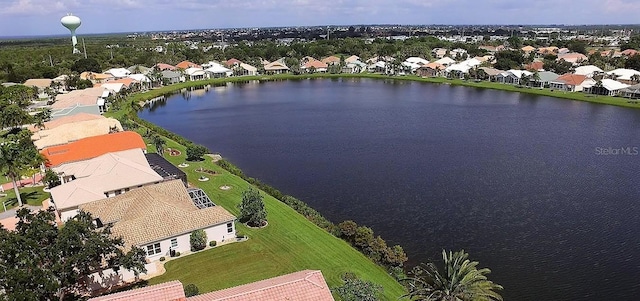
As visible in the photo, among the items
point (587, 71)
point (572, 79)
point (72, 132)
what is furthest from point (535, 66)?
point (72, 132)

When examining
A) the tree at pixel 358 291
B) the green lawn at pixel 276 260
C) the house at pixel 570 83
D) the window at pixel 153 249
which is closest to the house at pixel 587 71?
the house at pixel 570 83

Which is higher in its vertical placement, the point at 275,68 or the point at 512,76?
the point at 275,68

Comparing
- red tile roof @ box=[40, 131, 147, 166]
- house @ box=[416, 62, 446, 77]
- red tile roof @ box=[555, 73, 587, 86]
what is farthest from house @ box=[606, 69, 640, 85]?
red tile roof @ box=[40, 131, 147, 166]

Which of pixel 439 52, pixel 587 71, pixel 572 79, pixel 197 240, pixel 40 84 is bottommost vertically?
pixel 197 240

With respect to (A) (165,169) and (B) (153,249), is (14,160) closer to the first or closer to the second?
(A) (165,169)

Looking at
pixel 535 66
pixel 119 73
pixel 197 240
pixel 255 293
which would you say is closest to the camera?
pixel 255 293

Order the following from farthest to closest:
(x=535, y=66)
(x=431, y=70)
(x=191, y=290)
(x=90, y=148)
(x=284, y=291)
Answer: (x=431, y=70) < (x=535, y=66) < (x=90, y=148) < (x=191, y=290) < (x=284, y=291)

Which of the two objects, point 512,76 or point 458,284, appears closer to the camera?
point 458,284
